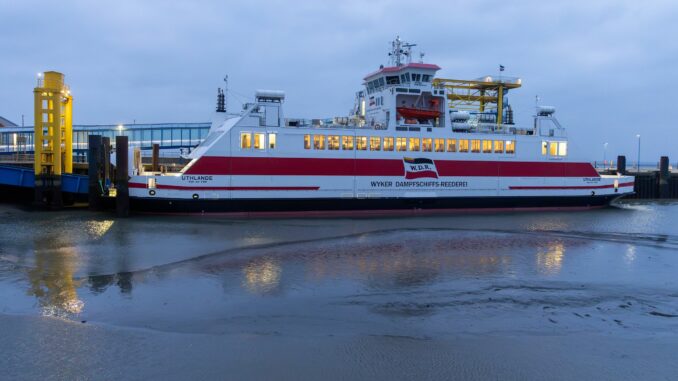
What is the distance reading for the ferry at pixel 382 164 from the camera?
78.7 ft

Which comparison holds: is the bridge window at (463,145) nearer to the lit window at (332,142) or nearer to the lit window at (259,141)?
the lit window at (332,142)

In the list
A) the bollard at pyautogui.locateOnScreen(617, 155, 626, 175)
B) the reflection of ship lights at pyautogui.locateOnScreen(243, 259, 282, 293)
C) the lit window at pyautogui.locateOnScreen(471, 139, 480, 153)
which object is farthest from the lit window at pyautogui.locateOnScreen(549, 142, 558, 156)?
the reflection of ship lights at pyautogui.locateOnScreen(243, 259, 282, 293)

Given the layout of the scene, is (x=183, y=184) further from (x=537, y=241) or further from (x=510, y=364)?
(x=510, y=364)

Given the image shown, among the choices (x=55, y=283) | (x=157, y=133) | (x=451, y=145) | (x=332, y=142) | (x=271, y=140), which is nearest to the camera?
(x=55, y=283)

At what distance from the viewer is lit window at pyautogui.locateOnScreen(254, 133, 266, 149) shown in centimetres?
2450

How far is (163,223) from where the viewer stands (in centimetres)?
2120

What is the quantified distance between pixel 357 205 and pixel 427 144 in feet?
16.6

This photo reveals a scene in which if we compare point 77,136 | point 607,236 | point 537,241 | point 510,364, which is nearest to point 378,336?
point 510,364

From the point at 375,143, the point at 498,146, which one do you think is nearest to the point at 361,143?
the point at 375,143

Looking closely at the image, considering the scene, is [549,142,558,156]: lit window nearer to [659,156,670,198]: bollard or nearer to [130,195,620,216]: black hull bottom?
[130,195,620,216]: black hull bottom

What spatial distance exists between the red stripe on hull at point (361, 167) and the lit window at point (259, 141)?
1.94 feet

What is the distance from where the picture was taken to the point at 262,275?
40.3 ft

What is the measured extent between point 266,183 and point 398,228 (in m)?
7.13

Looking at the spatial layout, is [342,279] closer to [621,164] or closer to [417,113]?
[417,113]
